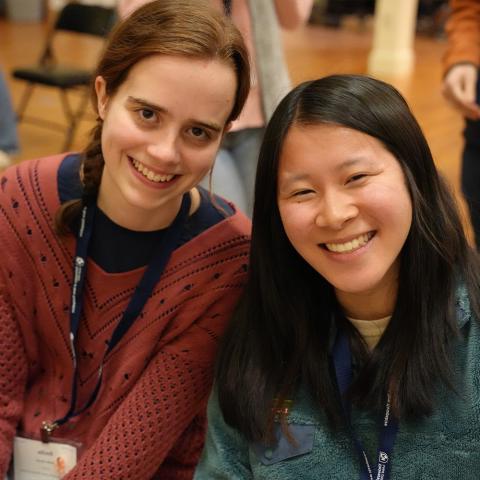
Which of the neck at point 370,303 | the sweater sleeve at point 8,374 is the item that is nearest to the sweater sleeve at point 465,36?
the neck at point 370,303

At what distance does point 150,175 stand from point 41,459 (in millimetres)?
649

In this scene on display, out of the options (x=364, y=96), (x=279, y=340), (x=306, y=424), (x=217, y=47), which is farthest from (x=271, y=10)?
(x=306, y=424)

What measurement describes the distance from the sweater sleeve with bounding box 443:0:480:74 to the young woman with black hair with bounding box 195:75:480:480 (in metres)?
0.86

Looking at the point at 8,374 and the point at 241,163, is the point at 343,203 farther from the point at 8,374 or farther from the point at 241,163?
the point at 241,163

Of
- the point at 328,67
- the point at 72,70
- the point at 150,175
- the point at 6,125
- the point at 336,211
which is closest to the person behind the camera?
the point at 336,211

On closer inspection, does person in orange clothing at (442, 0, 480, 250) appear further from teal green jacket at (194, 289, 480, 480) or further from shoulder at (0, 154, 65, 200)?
shoulder at (0, 154, 65, 200)

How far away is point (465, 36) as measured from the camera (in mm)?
2055

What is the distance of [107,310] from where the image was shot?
5.04ft

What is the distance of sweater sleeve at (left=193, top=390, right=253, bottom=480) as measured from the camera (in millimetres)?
1365

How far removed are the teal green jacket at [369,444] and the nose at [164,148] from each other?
439mm

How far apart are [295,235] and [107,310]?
48cm

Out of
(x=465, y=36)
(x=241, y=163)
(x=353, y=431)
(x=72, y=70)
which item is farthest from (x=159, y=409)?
(x=72, y=70)

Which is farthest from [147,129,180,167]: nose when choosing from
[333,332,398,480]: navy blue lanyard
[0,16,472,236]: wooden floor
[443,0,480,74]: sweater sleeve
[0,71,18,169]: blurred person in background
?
[0,71,18,169]: blurred person in background

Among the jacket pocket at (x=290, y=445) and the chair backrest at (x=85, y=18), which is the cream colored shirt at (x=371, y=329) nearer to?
the jacket pocket at (x=290, y=445)
